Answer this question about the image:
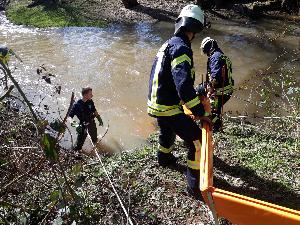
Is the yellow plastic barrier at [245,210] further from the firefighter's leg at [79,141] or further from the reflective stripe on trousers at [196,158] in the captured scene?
the firefighter's leg at [79,141]

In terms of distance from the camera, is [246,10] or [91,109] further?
[246,10]

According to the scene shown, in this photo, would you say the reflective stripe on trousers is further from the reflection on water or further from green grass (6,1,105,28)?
green grass (6,1,105,28)

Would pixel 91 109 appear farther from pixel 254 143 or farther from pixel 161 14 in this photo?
pixel 161 14

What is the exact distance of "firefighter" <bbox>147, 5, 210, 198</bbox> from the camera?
4.23 m

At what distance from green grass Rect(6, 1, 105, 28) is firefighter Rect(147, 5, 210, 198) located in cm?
1055

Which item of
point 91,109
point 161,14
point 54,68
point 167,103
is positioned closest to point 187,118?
point 167,103

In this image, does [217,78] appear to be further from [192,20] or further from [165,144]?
[192,20]

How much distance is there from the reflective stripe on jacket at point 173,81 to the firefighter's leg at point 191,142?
131 millimetres

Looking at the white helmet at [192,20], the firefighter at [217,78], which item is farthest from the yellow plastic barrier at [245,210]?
the firefighter at [217,78]

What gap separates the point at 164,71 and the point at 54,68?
7.31m

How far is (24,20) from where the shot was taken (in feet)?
50.1

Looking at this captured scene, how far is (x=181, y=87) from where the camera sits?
4191mm

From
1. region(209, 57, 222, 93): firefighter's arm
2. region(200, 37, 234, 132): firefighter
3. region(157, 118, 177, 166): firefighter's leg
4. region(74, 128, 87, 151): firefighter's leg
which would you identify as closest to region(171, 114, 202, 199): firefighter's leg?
region(157, 118, 177, 166): firefighter's leg

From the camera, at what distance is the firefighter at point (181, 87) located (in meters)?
4.23
